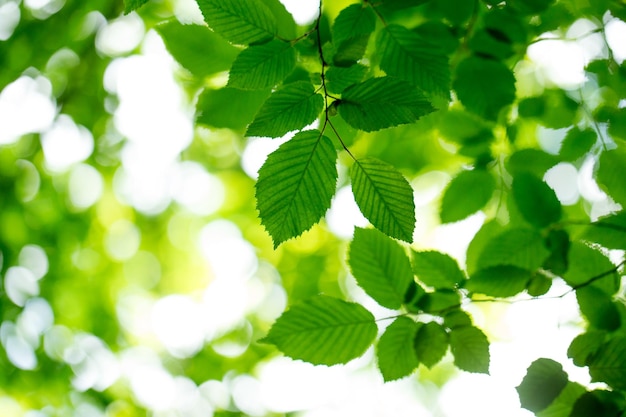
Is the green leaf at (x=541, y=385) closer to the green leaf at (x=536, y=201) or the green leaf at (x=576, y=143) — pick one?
the green leaf at (x=536, y=201)

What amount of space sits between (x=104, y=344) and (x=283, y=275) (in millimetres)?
2068

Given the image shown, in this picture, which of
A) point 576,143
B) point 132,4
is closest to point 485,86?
point 576,143

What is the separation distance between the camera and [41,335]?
176 inches

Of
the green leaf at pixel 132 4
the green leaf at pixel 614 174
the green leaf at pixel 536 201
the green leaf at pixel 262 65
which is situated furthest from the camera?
the green leaf at pixel 614 174

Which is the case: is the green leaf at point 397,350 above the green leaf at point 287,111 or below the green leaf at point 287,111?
below

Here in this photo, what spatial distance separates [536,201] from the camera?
127cm

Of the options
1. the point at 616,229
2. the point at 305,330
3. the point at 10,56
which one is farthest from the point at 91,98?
the point at 616,229

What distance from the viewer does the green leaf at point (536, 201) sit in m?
1.25

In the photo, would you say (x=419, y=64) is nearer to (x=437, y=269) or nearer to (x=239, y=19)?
(x=239, y=19)

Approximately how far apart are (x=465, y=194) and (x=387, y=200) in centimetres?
79

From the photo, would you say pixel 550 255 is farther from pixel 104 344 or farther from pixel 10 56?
pixel 104 344

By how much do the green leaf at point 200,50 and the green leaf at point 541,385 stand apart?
3.14ft

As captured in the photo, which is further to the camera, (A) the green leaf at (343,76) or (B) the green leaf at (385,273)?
(B) the green leaf at (385,273)

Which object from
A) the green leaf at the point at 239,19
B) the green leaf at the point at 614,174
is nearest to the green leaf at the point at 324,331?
the green leaf at the point at 239,19
